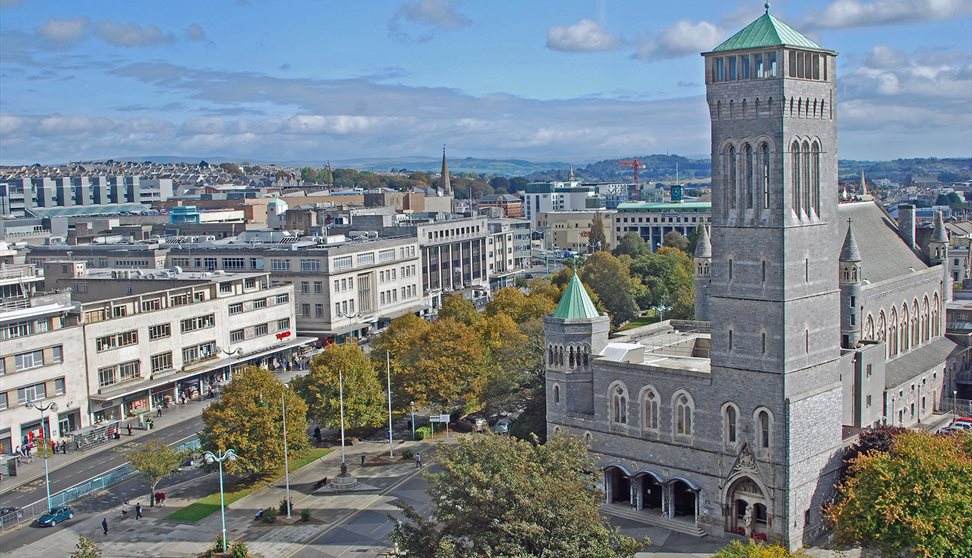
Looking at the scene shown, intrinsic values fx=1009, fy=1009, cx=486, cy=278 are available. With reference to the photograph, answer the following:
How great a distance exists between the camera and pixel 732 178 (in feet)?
216

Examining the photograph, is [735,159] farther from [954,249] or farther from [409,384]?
[954,249]

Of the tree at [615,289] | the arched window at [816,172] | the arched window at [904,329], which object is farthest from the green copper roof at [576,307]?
the tree at [615,289]

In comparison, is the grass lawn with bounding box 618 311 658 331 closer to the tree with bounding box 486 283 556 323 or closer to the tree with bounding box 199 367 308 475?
the tree with bounding box 486 283 556 323

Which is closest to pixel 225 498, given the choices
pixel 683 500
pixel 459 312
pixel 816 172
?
pixel 683 500

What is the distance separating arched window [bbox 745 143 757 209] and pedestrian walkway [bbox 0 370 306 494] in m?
59.0

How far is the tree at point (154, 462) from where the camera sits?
72875mm

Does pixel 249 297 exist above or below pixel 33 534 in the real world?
above

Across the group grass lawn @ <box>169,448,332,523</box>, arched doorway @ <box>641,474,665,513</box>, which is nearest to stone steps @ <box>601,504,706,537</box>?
arched doorway @ <box>641,474,665,513</box>

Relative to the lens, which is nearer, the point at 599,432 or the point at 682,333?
the point at 599,432

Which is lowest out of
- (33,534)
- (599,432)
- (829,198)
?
(33,534)

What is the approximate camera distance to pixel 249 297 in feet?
395

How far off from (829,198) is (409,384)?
4161cm

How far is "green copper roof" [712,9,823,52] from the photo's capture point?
63.5 meters

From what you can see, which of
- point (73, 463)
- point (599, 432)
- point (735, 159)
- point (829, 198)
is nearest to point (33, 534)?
point (73, 463)
